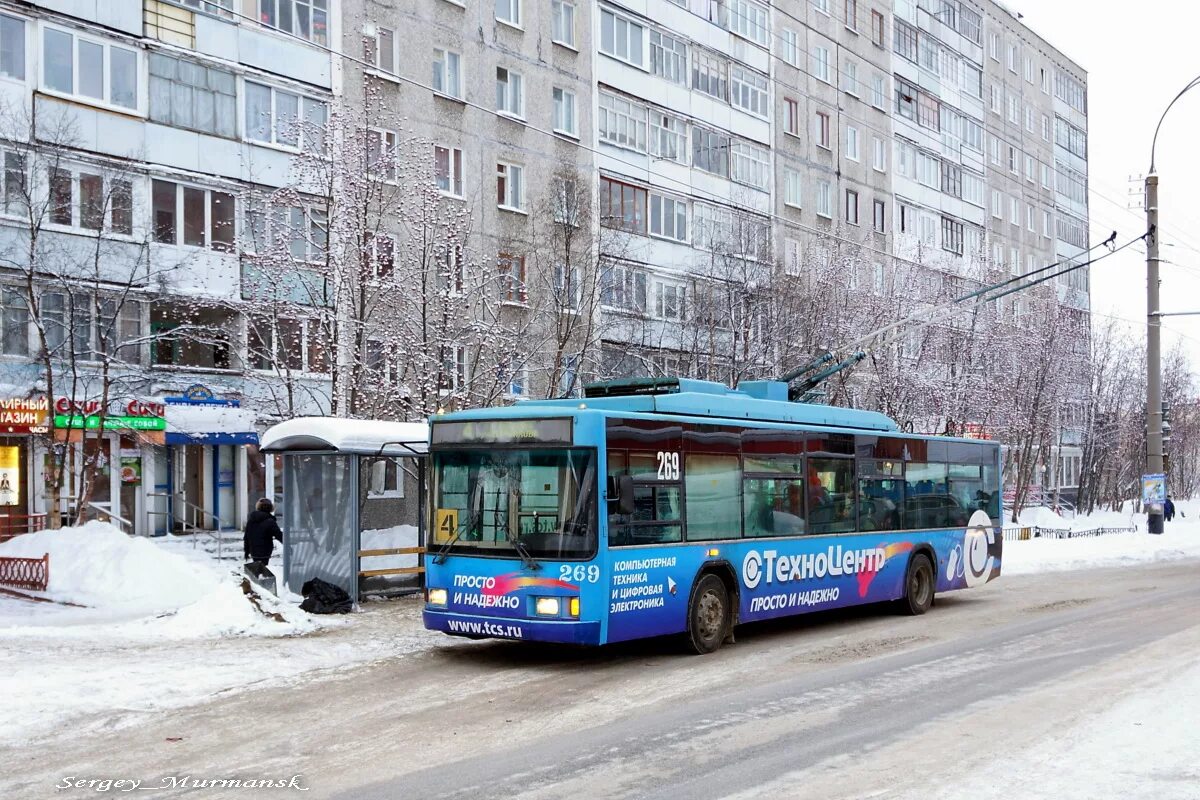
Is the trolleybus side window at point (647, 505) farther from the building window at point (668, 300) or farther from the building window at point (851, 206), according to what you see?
the building window at point (851, 206)

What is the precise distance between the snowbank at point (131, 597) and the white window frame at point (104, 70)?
977cm

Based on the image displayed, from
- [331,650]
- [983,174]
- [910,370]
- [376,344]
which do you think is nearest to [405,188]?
[376,344]

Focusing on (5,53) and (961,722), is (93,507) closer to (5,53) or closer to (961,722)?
(5,53)

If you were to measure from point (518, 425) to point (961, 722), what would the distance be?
5.08 m

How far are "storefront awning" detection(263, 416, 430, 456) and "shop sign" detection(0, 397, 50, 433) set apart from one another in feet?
32.3

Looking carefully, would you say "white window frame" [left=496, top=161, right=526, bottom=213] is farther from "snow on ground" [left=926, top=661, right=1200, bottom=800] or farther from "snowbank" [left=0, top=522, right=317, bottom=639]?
"snow on ground" [left=926, top=661, right=1200, bottom=800]

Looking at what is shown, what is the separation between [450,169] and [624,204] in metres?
7.10

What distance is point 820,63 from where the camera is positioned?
50.0 metres

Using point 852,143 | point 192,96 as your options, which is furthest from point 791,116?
point 192,96

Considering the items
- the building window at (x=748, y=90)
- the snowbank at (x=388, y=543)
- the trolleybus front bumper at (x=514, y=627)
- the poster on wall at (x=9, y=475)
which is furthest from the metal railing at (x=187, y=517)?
the building window at (x=748, y=90)

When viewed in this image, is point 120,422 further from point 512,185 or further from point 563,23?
point 563,23

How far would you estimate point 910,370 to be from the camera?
124ft

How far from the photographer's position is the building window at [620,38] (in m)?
39.0

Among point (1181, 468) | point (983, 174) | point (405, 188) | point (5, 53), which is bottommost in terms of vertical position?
point (1181, 468)
